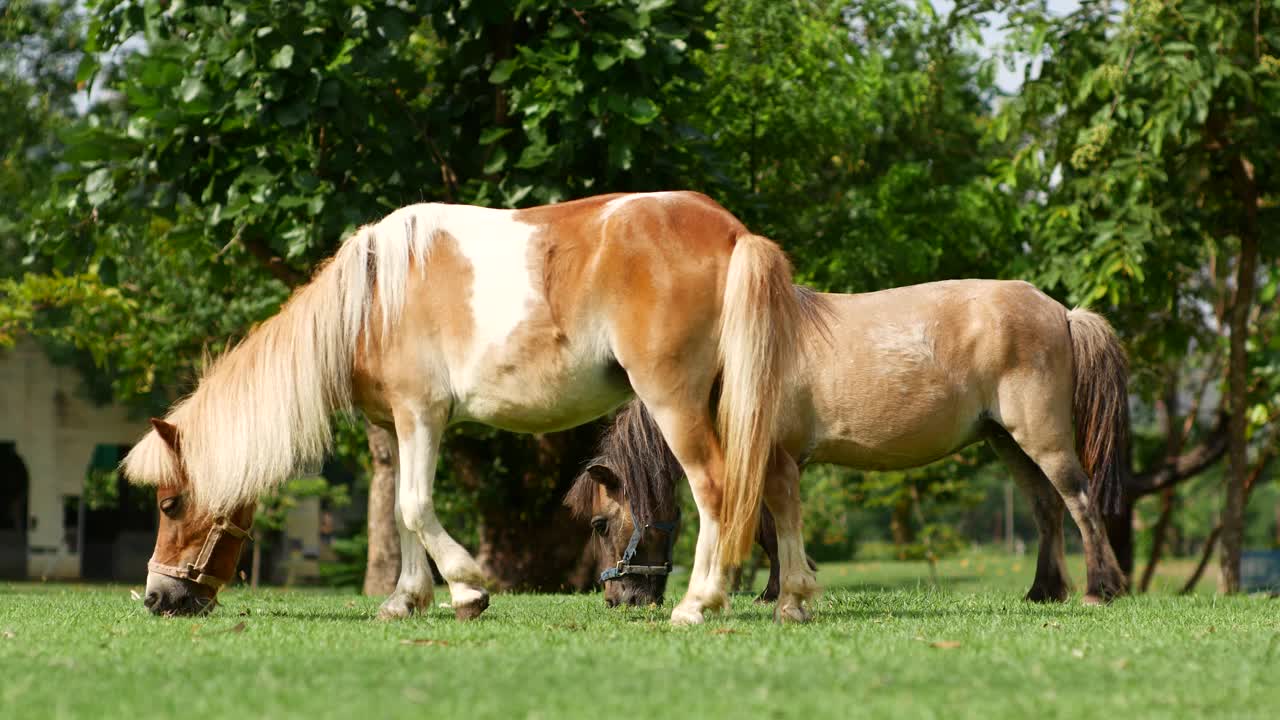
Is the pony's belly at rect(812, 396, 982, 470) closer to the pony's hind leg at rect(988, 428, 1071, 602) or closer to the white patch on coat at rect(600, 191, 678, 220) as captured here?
the pony's hind leg at rect(988, 428, 1071, 602)

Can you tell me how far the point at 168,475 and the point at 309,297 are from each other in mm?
1142

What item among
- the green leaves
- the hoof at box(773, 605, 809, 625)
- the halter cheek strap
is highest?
the green leaves

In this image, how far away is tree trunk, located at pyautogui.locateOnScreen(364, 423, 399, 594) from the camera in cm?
1348

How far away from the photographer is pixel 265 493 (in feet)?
22.5

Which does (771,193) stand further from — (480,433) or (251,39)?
(251,39)

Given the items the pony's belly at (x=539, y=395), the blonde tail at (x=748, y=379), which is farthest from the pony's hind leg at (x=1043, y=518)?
the pony's belly at (x=539, y=395)

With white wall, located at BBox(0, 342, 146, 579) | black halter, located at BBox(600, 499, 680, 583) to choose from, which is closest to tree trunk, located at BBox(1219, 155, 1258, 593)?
black halter, located at BBox(600, 499, 680, 583)

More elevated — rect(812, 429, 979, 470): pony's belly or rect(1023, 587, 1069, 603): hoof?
rect(812, 429, 979, 470): pony's belly

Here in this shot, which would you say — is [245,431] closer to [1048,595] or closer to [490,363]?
[490,363]

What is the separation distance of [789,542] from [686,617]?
0.72 metres

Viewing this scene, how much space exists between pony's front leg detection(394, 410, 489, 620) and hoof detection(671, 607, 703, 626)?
0.97 metres

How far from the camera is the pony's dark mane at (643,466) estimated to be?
8.23 metres

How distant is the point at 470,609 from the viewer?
6.64m

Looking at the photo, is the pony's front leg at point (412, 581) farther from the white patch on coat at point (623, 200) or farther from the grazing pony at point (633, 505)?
the white patch on coat at point (623, 200)
